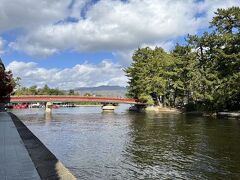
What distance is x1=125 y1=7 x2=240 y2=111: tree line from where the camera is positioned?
52.3 metres

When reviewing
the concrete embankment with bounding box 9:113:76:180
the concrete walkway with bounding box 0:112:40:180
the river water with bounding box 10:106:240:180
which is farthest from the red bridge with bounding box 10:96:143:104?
the concrete embankment with bounding box 9:113:76:180

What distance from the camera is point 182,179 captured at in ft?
46.4

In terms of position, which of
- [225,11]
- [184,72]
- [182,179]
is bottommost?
[182,179]

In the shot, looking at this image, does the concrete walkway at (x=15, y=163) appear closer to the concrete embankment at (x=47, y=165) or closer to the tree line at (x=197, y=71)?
the concrete embankment at (x=47, y=165)

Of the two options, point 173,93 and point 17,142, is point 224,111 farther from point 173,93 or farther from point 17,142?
point 17,142

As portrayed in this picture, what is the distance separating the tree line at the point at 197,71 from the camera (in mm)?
52281

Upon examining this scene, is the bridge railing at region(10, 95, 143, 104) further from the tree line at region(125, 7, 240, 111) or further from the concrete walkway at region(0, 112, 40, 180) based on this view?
the concrete walkway at region(0, 112, 40, 180)

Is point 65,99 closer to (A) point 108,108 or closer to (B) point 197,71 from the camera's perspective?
(A) point 108,108

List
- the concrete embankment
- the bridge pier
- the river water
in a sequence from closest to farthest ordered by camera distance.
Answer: the concrete embankment < the river water < the bridge pier

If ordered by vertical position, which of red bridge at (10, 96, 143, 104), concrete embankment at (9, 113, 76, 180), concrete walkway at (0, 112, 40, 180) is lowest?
concrete embankment at (9, 113, 76, 180)

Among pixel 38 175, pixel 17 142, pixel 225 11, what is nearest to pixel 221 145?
pixel 17 142

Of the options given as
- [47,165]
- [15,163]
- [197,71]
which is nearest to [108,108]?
[197,71]

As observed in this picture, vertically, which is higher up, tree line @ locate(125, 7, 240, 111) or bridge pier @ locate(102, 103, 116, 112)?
tree line @ locate(125, 7, 240, 111)

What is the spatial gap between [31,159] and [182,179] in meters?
6.57
